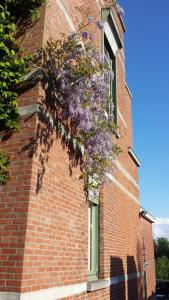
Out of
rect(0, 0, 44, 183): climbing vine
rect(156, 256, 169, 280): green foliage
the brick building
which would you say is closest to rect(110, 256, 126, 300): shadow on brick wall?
the brick building

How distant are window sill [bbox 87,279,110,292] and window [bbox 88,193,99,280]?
0.80 feet

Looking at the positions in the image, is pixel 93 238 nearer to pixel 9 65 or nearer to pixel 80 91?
pixel 80 91

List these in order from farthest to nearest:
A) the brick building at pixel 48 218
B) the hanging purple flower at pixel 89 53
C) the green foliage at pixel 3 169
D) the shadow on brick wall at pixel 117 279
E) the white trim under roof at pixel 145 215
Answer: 1. the white trim under roof at pixel 145 215
2. the shadow on brick wall at pixel 117 279
3. the hanging purple flower at pixel 89 53
4. the green foliage at pixel 3 169
5. the brick building at pixel 48 218

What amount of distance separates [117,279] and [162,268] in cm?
3701

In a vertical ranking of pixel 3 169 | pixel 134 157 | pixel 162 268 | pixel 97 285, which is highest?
pixel 134 157

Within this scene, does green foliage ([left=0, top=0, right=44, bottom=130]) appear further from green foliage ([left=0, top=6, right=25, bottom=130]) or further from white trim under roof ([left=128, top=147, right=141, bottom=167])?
white trim under roof ([left=128, top=147, right=141, bottom=167])

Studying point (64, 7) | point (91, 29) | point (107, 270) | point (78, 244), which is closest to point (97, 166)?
point (78, 244)

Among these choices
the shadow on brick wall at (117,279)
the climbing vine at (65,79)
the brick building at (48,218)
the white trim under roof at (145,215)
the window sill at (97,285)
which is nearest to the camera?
the brick building at (48,218)

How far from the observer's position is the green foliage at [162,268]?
42.9m

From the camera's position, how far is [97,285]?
7.39 metres

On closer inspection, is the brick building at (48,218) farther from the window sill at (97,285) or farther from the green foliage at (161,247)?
the green foliage at (161,247)

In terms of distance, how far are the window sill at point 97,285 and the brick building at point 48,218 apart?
2cm

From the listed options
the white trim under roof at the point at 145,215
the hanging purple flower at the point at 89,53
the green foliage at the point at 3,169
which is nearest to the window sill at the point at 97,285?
the green foliage at the point at 3,169

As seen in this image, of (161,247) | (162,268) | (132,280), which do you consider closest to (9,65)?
(132,280)
